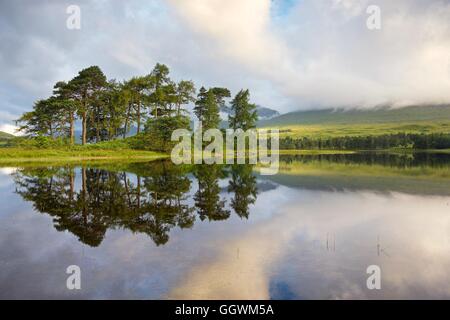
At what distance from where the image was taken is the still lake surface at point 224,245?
29.0 ft

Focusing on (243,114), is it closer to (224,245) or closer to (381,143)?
(224,245)

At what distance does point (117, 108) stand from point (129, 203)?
62387 millimetres

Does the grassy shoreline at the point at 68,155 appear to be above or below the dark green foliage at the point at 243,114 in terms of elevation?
below

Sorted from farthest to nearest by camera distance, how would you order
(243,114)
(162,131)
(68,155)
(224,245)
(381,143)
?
1. (381,143)
2. (243,114)
3. (162,131)
4. (68,155)
5. (224,245)

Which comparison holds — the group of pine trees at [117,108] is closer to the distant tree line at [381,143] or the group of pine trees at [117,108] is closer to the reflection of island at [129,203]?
the reflection of island at [129,203]

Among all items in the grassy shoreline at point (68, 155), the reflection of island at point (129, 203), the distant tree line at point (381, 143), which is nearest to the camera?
the reflection of island at point (129, 203)

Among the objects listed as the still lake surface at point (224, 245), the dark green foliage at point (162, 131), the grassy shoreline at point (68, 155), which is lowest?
the still lake surface at point (224, 245)

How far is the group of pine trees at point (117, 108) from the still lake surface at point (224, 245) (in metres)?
51.0

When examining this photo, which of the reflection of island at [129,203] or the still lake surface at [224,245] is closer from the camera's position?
the still lake surface at [224,245]

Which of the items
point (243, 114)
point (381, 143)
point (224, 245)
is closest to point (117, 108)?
point (243, 114)

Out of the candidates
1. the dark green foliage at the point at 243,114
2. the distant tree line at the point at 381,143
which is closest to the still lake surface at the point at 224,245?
the dark green foliage at the point at 243,114

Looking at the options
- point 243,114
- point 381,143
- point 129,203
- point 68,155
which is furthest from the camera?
point 381,143

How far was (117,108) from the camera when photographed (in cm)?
7819

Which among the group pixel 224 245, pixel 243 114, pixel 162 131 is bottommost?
pixel 224 245
